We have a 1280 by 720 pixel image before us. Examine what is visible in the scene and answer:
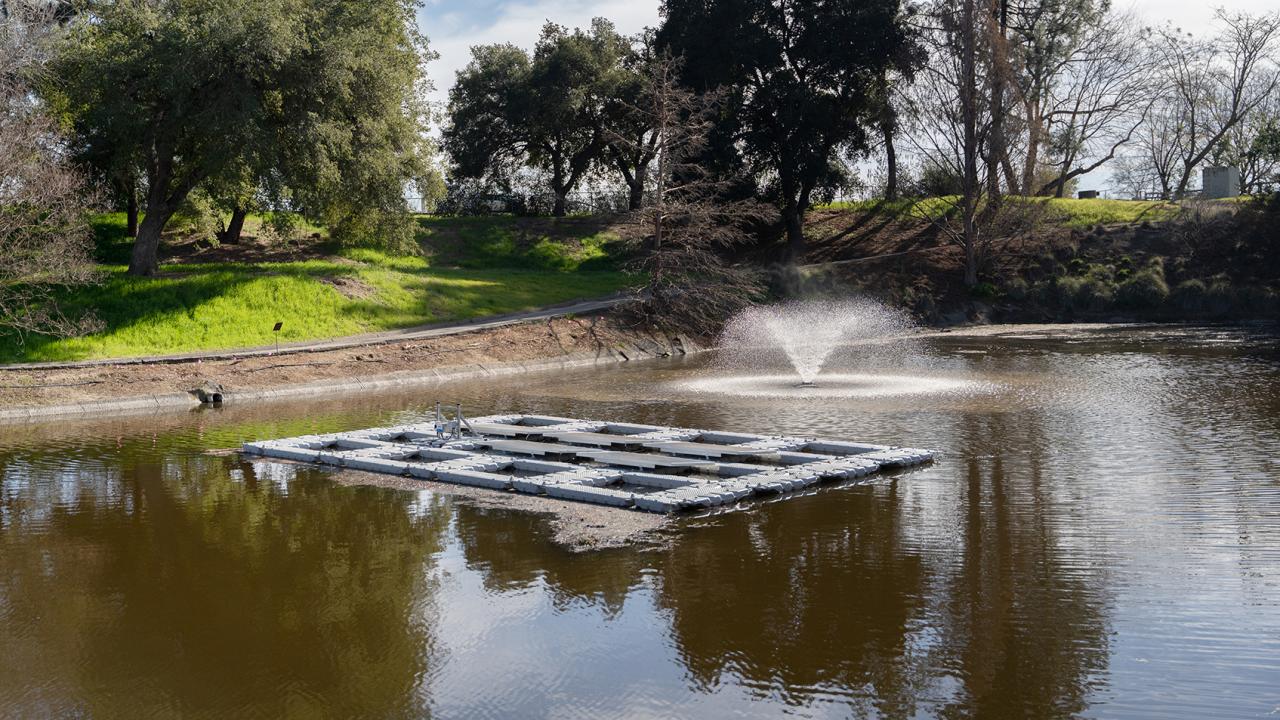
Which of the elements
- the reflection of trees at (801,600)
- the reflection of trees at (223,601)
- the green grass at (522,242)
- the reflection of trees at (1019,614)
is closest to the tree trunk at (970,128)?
the green grass at (522,242)

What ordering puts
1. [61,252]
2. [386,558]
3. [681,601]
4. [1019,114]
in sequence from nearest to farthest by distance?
[681,601] < [386,558] < [61,252] < [1019,114]

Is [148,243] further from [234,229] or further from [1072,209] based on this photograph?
[1072,209]

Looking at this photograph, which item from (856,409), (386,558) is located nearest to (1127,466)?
(856,409)

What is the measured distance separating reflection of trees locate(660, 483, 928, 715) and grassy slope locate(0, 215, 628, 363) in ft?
69.9

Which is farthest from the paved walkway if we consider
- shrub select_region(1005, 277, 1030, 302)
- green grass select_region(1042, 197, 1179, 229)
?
green grass select_region(1042, 197, 1179, 229)

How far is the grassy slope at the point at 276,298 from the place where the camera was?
2930 cm

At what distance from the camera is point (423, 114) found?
40.5 meters

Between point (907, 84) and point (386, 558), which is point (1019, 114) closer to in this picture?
point (907, 84)

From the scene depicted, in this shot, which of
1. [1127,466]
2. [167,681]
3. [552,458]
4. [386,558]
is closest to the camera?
[167,681]

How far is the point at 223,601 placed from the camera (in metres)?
9.97

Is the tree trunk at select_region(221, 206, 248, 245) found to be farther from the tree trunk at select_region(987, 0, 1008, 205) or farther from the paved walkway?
the tree trunk at select_region(987, 0, 1008, 205)

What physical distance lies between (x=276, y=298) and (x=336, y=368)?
5440 millimetres

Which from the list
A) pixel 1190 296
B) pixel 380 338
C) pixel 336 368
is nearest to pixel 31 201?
pixel 336 368

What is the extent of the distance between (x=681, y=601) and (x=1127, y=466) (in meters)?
8.03
